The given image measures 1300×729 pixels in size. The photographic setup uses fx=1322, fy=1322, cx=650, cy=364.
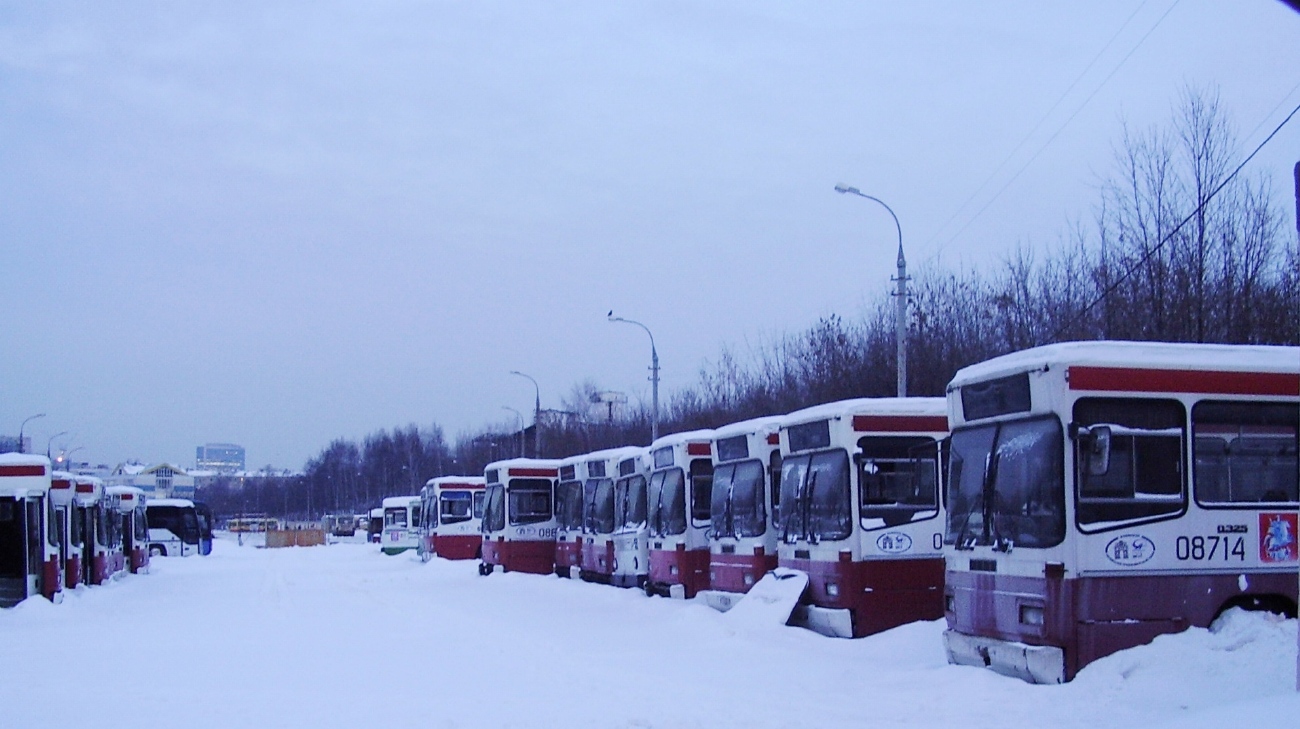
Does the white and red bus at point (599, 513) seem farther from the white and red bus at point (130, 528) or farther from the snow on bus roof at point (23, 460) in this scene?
the white and red bus at point (130, 528)

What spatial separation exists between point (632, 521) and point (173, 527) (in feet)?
157

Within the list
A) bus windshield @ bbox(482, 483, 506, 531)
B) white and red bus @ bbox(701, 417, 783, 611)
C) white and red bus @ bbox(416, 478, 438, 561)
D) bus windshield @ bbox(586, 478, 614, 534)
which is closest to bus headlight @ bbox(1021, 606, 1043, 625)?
white and red bus @ bbox(701, 417, 783, 611)

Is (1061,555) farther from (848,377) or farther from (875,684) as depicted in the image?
(848,377)

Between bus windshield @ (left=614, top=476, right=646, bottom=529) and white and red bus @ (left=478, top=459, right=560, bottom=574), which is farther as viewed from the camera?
white and red bus @ (left=478, top=459, right=560, bottom=574)

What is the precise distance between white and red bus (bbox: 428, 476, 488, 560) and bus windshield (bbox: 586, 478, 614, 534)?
15.3 meters

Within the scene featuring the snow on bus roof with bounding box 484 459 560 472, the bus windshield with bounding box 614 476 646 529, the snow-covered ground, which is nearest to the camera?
the snow-covered ground

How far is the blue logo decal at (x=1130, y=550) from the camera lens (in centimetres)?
1236

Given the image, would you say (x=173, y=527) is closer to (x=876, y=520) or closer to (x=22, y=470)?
(x=22, y=470)

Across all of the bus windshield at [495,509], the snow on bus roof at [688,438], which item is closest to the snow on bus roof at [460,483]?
the bus windshield at [495,509]

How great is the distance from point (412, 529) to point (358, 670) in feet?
160

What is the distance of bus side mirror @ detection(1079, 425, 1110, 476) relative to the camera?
12.0 meters

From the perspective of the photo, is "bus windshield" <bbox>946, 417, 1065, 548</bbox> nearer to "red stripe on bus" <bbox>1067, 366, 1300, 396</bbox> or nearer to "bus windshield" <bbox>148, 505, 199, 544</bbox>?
"red stripe on bus" <bbox>1067, 366, 1300, 396</bbox>

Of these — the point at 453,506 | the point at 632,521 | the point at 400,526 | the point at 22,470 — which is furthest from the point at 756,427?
the point at 400,526

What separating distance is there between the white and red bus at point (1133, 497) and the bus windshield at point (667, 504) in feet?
41.9
